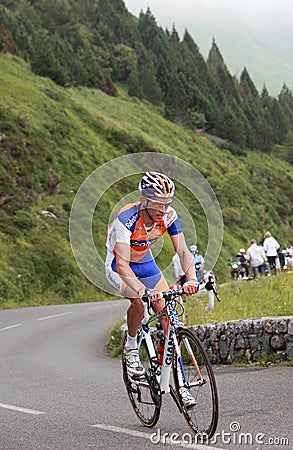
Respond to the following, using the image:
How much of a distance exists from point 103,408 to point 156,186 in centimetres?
286

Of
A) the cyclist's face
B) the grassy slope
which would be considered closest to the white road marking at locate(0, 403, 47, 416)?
the cyclist's face

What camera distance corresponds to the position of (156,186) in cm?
638

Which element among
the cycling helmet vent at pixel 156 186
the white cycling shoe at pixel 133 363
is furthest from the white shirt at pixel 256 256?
the cycling helmet vent at pixel 156 186

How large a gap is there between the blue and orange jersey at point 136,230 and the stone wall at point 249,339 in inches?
147

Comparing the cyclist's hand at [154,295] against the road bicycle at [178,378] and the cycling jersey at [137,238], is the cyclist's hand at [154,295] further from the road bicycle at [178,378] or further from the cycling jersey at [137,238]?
the cycling jersey at [137,238]

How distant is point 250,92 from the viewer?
144 meters

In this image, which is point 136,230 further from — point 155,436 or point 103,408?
point 103,408

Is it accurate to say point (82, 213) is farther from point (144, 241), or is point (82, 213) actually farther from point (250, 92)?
point (250, 92)

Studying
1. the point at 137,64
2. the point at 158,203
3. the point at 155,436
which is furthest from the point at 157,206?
the point at 137,64

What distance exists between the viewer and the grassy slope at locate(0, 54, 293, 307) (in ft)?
115

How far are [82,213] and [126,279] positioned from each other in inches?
71.7

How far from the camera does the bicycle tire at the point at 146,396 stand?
6.61 m

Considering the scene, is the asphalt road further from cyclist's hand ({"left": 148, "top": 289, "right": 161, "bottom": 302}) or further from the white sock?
cyclist's hand ({"left": 148, "top": 289, "right": 161, "bottom": 302})

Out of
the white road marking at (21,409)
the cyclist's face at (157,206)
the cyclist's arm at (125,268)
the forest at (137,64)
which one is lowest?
the white road marking at (21,409)
